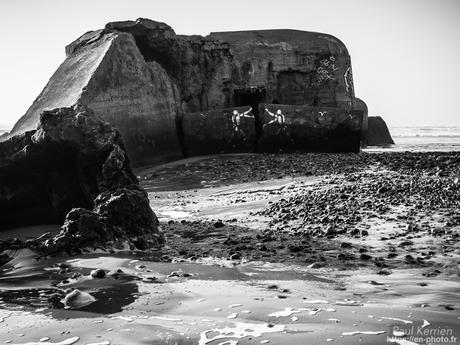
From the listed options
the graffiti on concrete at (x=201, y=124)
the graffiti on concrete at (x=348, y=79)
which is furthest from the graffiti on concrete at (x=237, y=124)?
the graffiti on concrete at (x=348, y=79)

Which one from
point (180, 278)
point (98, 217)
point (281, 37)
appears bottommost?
point (180, 278)

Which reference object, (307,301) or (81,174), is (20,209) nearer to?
(81,174)

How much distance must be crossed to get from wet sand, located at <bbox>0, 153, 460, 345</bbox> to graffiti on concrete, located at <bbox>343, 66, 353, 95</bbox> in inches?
546

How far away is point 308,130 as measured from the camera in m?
12.9

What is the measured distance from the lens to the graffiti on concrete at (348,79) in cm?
1989

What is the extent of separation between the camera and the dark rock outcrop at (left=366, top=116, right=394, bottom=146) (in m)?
21.8

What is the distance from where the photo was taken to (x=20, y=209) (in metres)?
6.27

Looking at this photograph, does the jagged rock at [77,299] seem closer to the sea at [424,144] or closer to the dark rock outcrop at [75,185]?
the dark rock outcrop at [75,185]

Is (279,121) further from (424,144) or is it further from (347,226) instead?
(424,144)

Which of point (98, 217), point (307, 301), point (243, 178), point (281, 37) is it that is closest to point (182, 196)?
point (243, 178)

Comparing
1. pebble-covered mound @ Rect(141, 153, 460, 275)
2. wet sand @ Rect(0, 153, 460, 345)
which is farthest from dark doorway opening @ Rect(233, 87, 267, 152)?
wet sand @ Rect(0, 153, 460, 345)

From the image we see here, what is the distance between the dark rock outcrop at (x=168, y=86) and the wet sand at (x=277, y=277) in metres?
4.63

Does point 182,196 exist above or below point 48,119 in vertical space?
below

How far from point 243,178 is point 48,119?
3.94 metres
